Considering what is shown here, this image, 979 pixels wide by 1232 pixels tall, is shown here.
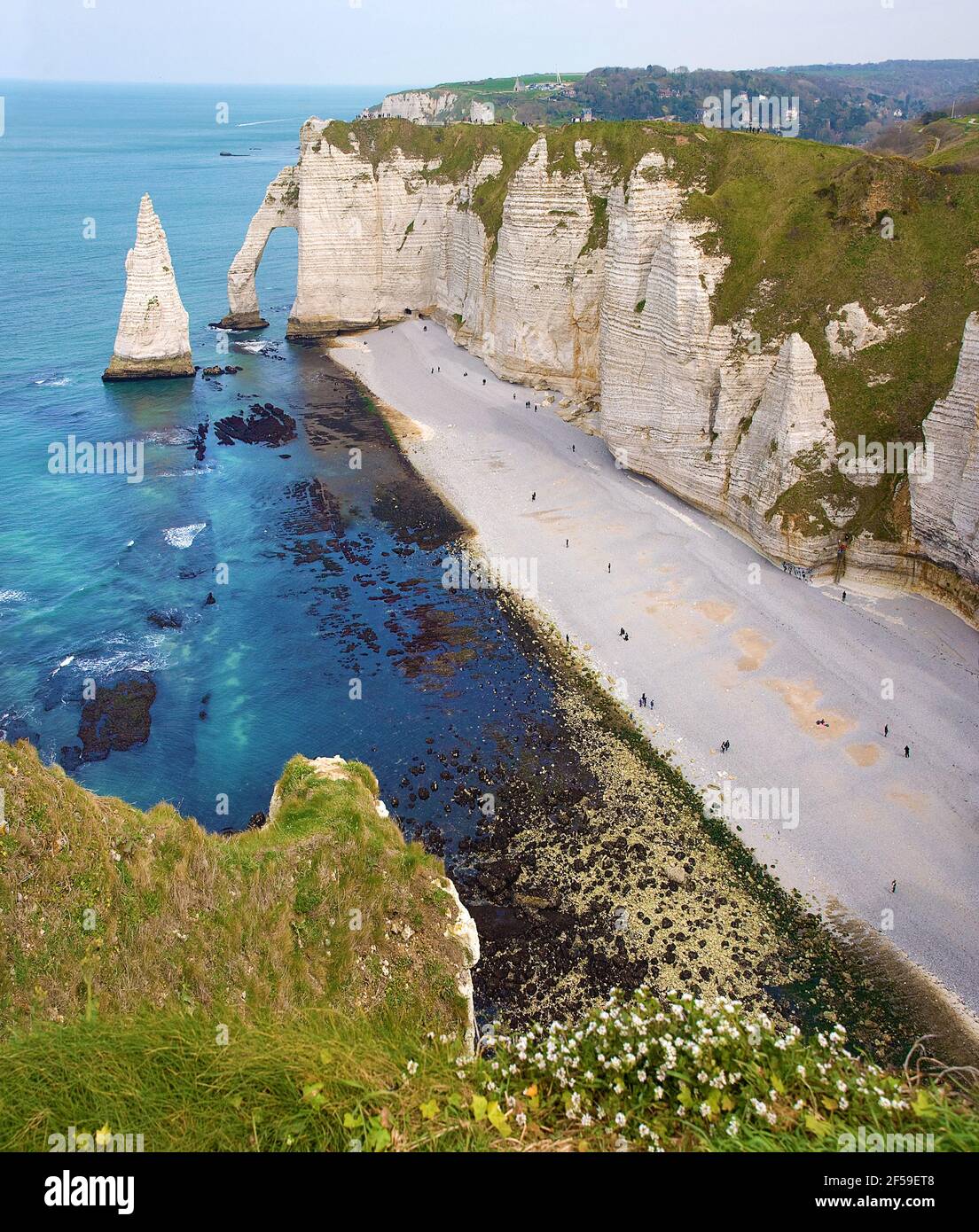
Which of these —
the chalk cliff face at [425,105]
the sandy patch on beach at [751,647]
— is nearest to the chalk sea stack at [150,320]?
the sandy patch on beach at [751,647]

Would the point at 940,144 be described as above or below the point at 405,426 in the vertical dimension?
above

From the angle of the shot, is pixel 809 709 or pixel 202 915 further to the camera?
pixel 809 709

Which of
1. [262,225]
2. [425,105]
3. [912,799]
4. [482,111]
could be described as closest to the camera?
[912,799]

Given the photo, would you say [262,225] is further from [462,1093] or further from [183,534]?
[462,1093]

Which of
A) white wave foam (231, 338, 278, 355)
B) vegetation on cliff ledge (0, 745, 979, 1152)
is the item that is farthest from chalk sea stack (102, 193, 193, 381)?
vegetation on cliff ledge (0, 745, 979, 1152)

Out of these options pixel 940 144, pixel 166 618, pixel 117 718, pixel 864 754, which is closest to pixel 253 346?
pixel 166 618
